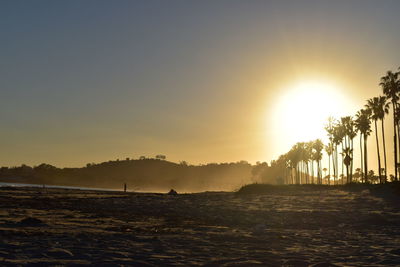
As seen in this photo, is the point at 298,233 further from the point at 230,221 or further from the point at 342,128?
the point at 342,128

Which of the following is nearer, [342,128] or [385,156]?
[385,156]

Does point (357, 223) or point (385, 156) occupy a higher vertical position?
point (385, 156)

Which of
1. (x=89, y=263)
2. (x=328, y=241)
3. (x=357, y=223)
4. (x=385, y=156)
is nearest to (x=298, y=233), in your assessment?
(x=328, y=241)

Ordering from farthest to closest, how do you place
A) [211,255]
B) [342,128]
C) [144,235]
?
[342,128] < [144,235] < [211,255]

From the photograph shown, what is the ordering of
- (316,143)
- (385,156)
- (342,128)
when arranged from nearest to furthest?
1. (385,156)
2. (342,128)
3. (316,143)

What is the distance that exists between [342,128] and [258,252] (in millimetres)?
86080

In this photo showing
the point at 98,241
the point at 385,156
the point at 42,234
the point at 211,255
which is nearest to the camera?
the point at 211,255

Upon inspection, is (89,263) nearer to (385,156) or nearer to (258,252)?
(258,252)

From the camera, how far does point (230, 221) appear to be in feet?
62.6

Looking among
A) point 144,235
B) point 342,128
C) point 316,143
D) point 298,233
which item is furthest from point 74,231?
point 316,143

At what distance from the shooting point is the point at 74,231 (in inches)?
528

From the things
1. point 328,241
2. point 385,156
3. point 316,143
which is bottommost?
point 328,241

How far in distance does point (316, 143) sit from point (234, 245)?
362 feet

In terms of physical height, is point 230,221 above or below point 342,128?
below
